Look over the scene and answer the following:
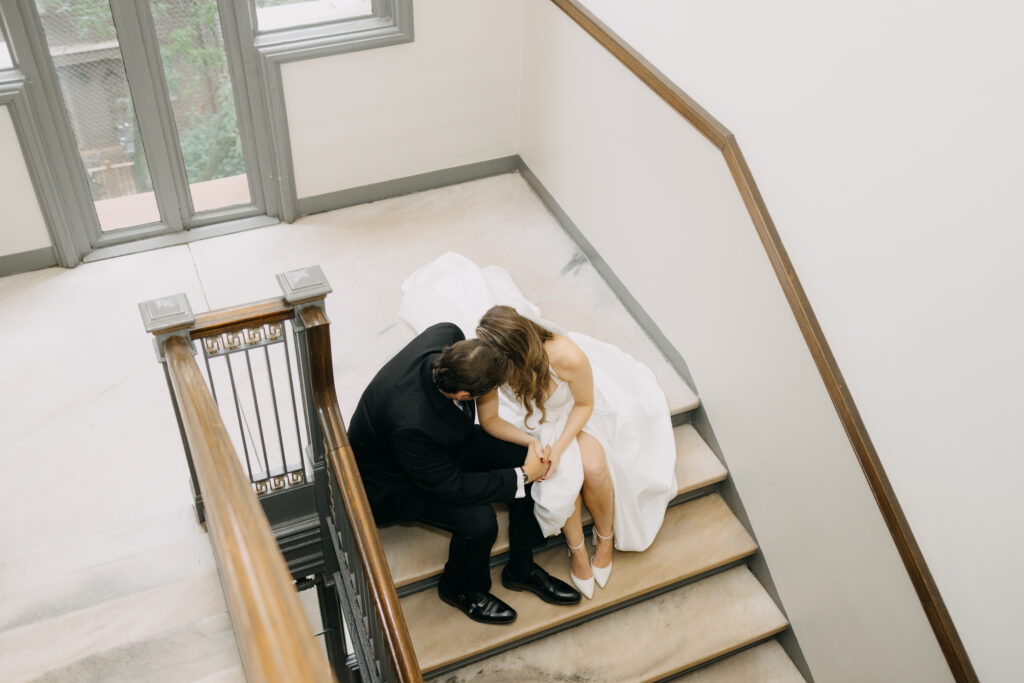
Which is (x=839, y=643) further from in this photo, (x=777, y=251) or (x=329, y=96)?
(x=329, y=96)

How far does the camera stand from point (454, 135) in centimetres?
500

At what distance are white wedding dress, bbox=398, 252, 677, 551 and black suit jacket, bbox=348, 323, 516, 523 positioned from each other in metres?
0.25

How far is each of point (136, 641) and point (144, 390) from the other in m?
1.57

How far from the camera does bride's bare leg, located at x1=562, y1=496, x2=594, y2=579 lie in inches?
137

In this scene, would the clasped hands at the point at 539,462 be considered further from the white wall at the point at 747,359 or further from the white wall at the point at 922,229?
the white wall at the point at 922,229

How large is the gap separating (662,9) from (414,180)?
6.16 feet

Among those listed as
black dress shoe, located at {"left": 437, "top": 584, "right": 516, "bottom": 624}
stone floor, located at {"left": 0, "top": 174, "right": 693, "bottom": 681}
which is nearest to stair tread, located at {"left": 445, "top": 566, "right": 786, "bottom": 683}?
black dress shoe, located at {"left": 437, "top": 584, "right": 516, "bottom": 624}

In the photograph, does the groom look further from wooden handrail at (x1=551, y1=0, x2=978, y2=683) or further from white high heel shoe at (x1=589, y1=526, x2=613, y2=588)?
wooden handrail at (x1=551, y1=0, x2=978, y2=683)

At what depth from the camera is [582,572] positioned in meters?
3.58

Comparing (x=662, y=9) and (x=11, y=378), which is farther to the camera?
(x=11, y=378)

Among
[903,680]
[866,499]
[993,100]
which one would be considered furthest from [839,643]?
[993,100]

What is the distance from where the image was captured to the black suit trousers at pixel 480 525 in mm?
3191

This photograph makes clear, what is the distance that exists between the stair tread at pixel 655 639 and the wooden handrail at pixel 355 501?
0.78 meters

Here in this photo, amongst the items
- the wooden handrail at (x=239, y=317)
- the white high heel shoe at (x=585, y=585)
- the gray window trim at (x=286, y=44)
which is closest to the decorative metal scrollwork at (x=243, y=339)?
the wooden handrail at (x=239, y=317)
